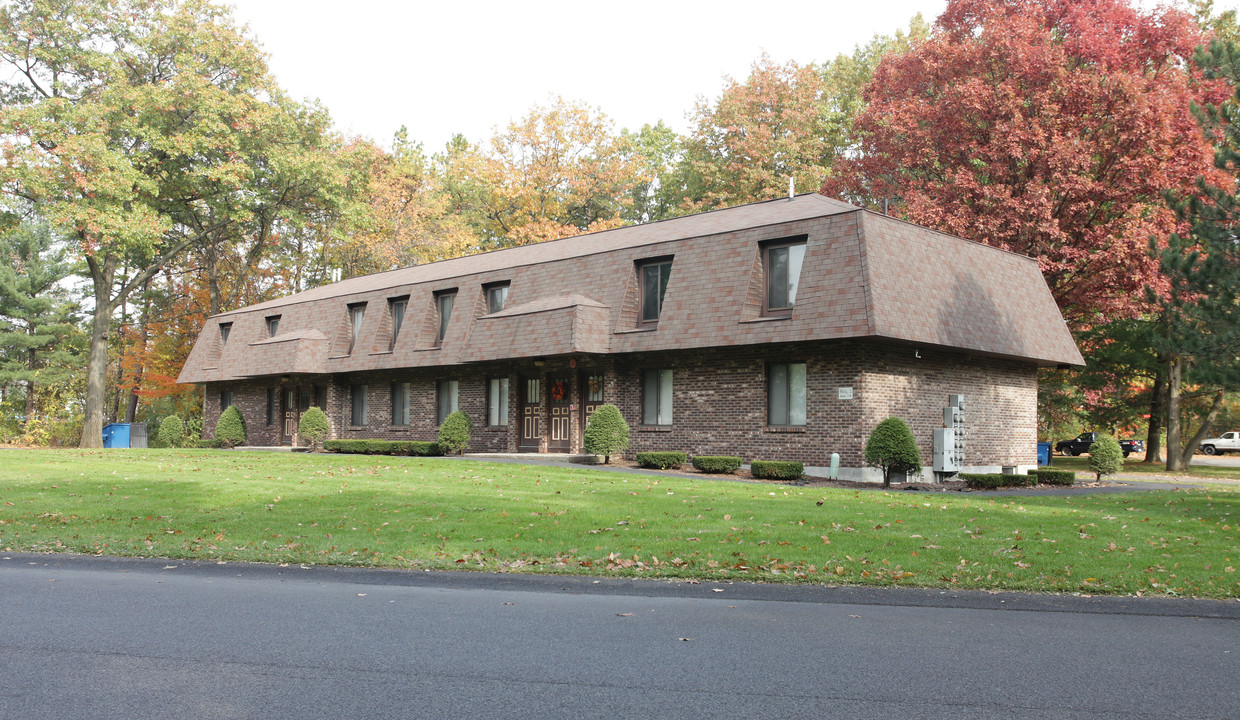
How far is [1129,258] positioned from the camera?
2788 centimetres

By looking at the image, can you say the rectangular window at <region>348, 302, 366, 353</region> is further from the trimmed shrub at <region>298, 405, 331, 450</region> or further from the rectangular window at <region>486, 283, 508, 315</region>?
the rectangular window at <region>486, 283, 508, 315</region>

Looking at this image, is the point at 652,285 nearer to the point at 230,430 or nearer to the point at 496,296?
the point at 496,296

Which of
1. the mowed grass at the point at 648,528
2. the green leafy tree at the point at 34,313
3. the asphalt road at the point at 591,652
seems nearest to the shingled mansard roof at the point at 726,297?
the mowed grass at the point at 648,528

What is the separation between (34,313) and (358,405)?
3308cm

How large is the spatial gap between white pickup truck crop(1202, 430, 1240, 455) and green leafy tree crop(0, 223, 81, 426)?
6582cm

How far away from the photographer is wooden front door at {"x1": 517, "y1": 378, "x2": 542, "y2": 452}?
27609 millimetres

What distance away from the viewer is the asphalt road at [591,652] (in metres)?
5.00

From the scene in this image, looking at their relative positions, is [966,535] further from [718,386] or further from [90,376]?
[90,376]

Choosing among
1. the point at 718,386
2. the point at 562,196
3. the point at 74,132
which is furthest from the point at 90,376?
the point at 718,386

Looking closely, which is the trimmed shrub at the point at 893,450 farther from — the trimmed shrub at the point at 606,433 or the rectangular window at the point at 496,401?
the rectangular window at the point at 496,401

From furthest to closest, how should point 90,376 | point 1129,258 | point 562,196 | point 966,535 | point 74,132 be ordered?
point 562,196 < point 90,376 < point 74,132 < point 1129,258 < point 966,535

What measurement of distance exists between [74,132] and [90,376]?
9044 mm

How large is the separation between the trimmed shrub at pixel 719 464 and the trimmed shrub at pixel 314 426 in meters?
16.0

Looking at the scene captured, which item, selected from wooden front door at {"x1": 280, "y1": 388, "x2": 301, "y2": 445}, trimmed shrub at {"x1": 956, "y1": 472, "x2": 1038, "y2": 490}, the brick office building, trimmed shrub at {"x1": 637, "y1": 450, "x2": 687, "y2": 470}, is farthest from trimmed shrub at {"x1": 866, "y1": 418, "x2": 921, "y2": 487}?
wooden front door at {"x1": 280, "y1": 388, "x2": 301, "y2": 445}
